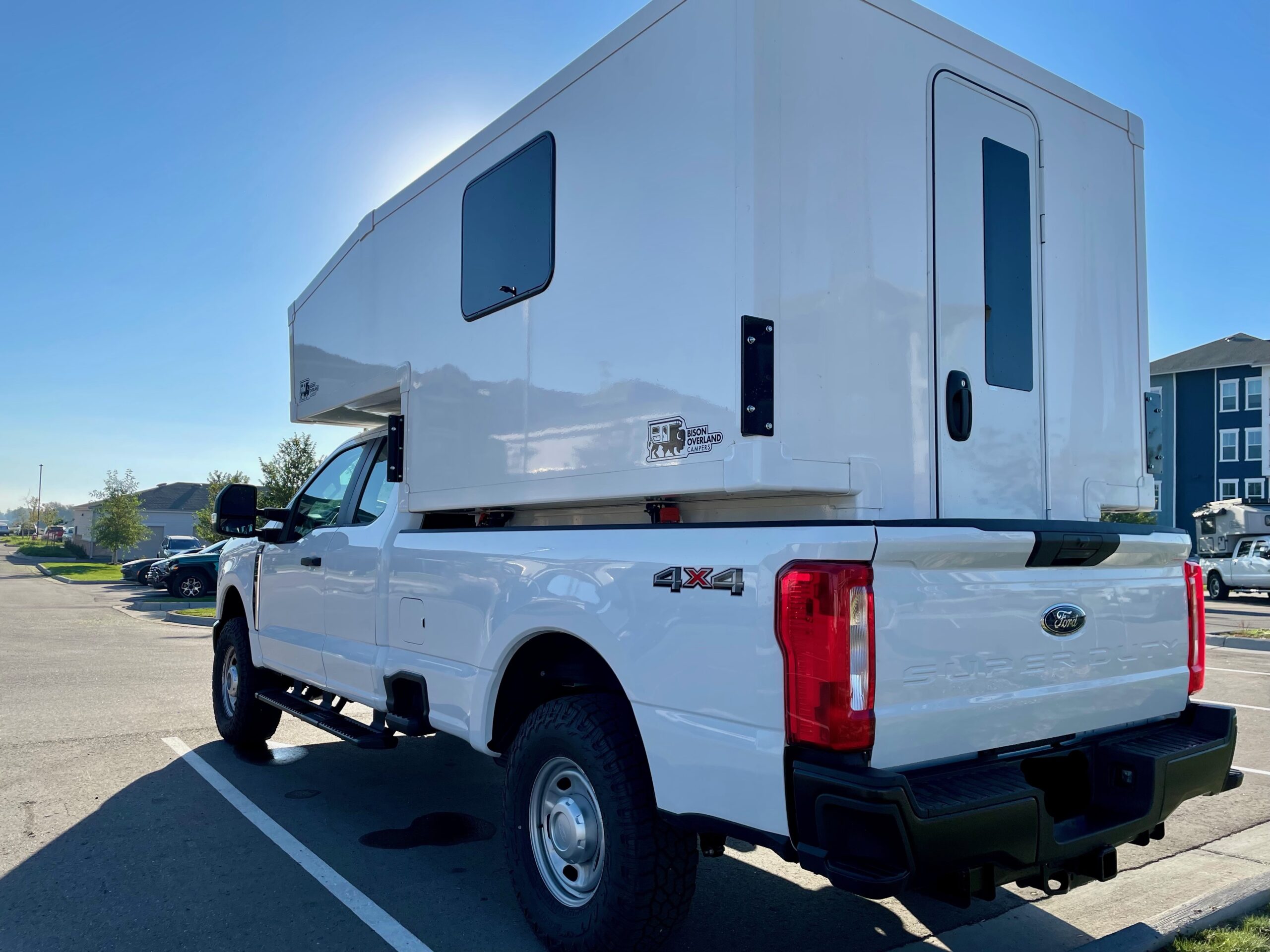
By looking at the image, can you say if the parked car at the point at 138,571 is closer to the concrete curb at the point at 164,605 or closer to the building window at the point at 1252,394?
the concrete curb at the point at 164,605

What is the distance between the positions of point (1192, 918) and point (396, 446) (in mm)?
4126

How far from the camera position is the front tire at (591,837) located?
3148 mm

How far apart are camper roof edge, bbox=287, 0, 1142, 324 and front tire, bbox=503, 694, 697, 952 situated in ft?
8.17

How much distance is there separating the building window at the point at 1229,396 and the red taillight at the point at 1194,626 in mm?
48912

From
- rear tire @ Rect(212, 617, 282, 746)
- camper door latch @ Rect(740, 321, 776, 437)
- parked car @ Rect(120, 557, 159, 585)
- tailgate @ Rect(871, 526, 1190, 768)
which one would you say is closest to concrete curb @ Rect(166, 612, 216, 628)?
rear tire @ Rect(212, 617, 282, 746)

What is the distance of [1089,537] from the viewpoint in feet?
10.4

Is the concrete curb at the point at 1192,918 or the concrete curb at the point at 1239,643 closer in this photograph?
the concrete curb at the point at 1192,918

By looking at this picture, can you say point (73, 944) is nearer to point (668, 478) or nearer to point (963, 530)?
point (668, 478)

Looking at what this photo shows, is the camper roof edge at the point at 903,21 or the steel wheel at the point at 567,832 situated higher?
the camper roof edge at the point at 903,21

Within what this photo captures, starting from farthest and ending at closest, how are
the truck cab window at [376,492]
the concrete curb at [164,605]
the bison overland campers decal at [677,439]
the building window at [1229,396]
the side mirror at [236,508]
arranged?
1. the building window at [1229,396]
2. the concrete curb at [164,605]
3. the side mirror at [236,508]
4. the truck cab window at [376,492]
5. the bison overland campers decal at [677,439]

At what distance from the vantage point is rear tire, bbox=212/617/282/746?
6.54 m

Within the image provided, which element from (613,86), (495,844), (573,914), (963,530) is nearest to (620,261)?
(613,86)

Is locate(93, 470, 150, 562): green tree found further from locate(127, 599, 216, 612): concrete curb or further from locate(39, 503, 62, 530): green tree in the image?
locate(39, 503, 62, 530): green tree

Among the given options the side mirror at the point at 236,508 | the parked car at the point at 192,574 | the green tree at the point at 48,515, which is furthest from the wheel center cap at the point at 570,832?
the green tree at the point at 48,515
